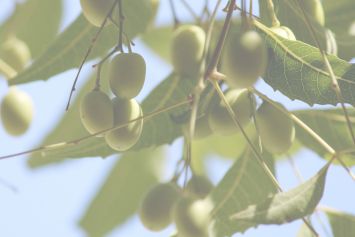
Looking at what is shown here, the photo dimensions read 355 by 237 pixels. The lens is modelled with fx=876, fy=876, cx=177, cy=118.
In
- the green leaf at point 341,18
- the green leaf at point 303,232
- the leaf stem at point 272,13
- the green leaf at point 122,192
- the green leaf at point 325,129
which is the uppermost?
the leaf stem at point 272,13

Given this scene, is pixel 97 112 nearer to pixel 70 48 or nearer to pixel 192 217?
pixel 192 217

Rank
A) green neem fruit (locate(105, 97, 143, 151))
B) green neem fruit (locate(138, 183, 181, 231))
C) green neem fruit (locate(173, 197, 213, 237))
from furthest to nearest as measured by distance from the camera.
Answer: green neem fruit (locate(138, 183, 181, 231)) → green neem fruit (locate(105, 97, 143, 151)) → green neem fruit (locate(173, 197, 213, 237))

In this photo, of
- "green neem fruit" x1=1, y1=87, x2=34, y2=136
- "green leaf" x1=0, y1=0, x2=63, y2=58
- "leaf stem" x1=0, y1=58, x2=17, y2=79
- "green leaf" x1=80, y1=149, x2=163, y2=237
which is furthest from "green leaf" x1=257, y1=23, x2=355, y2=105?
"green leaf" x1=0, y1=0, x2=63, y2=58

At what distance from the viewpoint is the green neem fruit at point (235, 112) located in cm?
133

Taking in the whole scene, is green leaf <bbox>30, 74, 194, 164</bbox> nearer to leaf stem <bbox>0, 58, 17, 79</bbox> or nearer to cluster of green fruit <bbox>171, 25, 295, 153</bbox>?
cluster of green fruit <bbox>171, 25, 295, 153</bbox>

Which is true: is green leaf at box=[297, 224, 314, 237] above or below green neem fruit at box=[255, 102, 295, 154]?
below

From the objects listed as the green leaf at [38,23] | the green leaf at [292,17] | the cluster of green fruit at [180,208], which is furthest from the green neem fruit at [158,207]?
the green leaf at [38,23]

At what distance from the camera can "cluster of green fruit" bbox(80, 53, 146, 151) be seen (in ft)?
4.09

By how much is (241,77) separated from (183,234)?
8.0 inches

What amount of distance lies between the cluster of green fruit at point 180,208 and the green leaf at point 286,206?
4 cm

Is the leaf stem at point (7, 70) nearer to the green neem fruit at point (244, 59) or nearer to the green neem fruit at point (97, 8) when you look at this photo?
the green neem fruit at point (97, 8)

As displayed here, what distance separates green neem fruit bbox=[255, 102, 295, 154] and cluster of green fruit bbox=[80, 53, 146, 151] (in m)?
0.19

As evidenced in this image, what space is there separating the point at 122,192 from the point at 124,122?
37.2 inches

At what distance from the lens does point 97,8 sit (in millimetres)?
1295
